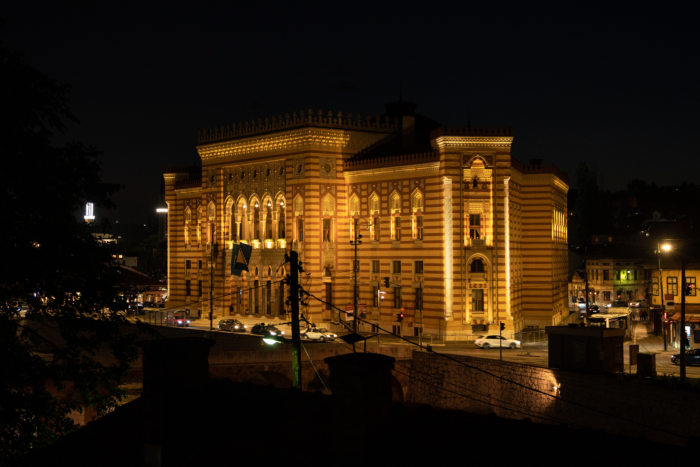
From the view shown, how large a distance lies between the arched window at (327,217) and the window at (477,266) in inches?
467

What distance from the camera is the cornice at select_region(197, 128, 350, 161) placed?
186 feet

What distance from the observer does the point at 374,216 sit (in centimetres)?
5566

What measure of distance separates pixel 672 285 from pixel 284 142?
3221cm

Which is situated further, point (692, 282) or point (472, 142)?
point (692, 282)

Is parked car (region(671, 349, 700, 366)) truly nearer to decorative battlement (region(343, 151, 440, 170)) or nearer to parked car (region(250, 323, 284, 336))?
decorative battlement (region(343, 151, 440, 170))

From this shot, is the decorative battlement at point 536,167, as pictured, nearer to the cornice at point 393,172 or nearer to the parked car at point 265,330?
the cornice at point 393,172

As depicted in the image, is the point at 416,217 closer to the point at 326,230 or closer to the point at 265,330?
the point at 326,230

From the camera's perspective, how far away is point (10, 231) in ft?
44.1

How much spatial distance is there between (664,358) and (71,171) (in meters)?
38.2

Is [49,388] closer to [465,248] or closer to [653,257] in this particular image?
[465,248]

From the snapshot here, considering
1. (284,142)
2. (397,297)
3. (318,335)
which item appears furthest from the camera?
(284,142)

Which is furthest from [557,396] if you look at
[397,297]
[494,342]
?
[397,297]

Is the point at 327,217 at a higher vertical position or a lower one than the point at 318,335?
higher

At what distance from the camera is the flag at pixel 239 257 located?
192 ft
